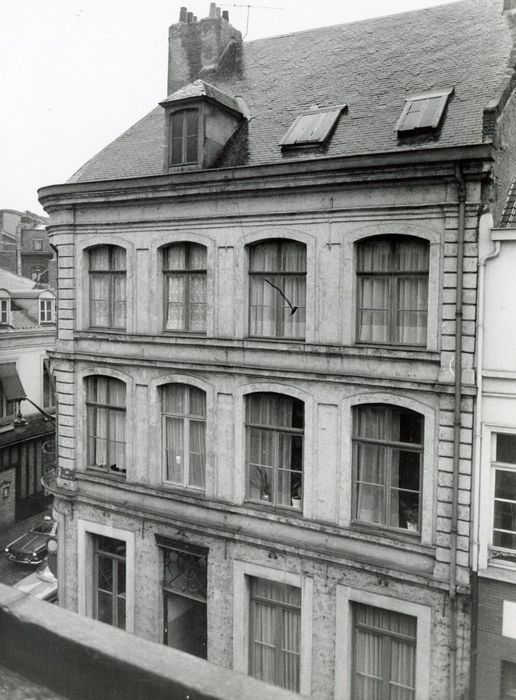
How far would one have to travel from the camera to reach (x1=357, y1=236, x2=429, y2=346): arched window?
1315cm

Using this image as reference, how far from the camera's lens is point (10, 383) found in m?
30.8

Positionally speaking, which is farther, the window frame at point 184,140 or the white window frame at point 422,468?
the window frame at point 184,140

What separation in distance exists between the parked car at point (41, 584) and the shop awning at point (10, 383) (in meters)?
8.41

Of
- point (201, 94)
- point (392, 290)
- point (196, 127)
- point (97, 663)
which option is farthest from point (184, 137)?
point (97, 663)

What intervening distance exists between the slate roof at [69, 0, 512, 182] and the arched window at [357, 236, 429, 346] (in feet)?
6.42

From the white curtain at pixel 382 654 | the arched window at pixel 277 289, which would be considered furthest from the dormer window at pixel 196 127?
the white curtain at pixel 382 654

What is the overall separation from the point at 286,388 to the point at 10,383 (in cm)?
2060

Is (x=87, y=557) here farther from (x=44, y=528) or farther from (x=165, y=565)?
(x=44, y=528)

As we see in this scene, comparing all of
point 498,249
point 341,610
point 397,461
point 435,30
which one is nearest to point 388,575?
point 341,610

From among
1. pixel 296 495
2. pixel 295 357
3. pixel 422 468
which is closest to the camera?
pixel 422 468

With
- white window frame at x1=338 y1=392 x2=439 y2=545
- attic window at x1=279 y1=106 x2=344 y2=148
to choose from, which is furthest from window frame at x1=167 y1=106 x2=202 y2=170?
white window frame at x1=338 y1=392 x2=439 y2=545

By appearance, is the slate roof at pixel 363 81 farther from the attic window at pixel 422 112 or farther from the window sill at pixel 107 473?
the window sill at pixel 107 473

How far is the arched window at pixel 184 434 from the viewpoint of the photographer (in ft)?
51.9

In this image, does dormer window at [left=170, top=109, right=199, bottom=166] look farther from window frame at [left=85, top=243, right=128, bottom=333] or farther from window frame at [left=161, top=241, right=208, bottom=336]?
window frame at [left=85, top=243, right=128, bottom=333]
